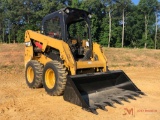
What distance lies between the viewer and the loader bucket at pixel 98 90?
5.69 metres

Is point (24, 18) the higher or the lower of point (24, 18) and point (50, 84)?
the higher

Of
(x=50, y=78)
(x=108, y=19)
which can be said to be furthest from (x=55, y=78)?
(x=108, y=19)

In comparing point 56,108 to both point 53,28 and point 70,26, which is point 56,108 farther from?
point 70,26

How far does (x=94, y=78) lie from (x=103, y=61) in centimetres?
104

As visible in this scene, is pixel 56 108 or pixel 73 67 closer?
pixel 56 108

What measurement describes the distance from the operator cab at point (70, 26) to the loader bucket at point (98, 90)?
1070mm

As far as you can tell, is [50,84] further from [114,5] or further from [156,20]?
[156,20]

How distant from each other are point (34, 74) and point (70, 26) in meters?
2.08

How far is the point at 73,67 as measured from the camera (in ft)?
21.3

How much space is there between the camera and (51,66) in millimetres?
6742

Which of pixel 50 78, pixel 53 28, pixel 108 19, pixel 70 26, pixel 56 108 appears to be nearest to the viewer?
pixel 56 108

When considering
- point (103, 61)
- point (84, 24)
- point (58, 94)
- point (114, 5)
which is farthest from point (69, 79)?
point (114, 5)

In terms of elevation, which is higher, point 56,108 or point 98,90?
point 98,90

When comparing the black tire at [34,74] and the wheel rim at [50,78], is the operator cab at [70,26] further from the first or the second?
the black tire at [34,74]
